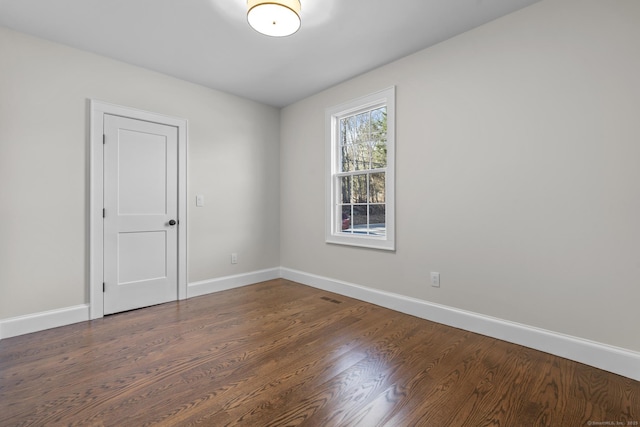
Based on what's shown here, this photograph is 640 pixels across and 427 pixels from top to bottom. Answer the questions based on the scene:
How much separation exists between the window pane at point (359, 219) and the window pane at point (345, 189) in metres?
0.18

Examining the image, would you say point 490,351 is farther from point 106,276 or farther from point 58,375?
point 106,276

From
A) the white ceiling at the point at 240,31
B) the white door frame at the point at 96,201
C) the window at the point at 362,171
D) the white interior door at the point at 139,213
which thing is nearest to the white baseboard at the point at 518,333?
the window at the point at 362,171

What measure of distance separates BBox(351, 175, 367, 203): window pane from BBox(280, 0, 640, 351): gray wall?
1.82 feet

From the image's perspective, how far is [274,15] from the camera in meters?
2.03

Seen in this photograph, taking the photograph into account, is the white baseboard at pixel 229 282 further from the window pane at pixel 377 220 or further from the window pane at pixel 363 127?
the window pane at pixel 363 127

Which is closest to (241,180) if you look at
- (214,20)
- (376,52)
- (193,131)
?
(193,131)

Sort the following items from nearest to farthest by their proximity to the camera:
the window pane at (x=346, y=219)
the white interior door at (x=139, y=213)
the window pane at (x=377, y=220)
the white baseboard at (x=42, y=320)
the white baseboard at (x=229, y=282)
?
the white baseboard at (x=42, y=320) → the white interior door at (x=139, y=213) → the window pane at (x=377, y=220) → the white baseboard at (x=229, y=282) → the window pane at (x=346, y=219)

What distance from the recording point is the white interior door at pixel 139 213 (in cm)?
296

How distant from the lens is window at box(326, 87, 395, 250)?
3.11 m

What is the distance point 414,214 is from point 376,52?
65.1 inches

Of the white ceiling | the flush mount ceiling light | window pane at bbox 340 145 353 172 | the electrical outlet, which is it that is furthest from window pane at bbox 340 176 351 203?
the flush mount ceiling light

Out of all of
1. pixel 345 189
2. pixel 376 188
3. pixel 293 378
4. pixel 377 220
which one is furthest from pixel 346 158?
pixel 293 378

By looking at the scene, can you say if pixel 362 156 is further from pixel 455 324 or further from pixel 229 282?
pixel 229 282

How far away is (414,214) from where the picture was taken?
9.55ft
